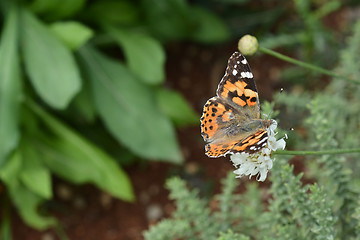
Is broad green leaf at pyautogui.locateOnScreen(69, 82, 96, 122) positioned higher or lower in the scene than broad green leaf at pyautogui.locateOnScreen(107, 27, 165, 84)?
lower

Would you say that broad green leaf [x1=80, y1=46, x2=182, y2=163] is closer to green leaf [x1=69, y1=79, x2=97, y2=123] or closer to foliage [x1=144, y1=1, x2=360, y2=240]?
green leaf [x1=69, y1=79, x2=97, y2=123]

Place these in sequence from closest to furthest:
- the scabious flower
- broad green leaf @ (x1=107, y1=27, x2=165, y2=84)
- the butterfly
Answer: the scabious flower
the butterfly
broad green leaf @ (x1=107, y1=27, x2=165, y2=84)

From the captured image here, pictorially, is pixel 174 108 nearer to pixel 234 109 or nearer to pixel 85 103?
pixel 85 103

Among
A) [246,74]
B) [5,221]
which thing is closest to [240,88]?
[246,74]

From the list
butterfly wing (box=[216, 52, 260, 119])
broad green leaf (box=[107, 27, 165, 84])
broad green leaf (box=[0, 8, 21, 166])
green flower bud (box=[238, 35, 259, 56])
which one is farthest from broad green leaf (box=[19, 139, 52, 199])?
green flower bud (box=[238, 35, 259, 56])

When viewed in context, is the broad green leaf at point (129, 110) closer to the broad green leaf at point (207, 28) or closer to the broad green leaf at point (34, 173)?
the broad green leaf at point (34, 173)

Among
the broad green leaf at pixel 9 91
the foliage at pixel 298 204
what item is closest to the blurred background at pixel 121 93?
the broad green leaf at pixel 9 91

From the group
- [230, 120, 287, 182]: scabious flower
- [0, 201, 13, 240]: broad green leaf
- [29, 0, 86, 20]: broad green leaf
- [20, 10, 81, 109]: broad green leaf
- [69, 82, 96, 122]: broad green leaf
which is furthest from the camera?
[0, 201, 13, 240]: broad green leaf

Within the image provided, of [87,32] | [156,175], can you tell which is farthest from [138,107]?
[156,175]
